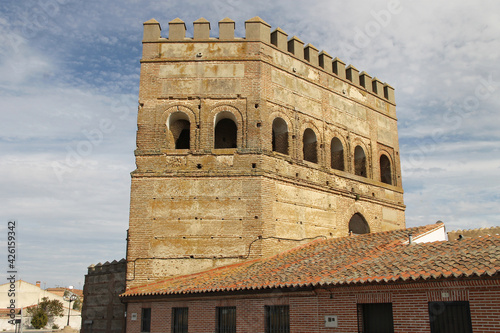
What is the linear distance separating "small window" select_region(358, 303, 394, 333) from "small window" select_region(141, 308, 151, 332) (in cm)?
712

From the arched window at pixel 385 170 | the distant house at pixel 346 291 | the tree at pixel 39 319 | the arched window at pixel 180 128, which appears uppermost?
the arched window at pixel 180 128

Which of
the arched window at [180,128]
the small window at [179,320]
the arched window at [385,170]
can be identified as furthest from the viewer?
the arched window at [385,170]

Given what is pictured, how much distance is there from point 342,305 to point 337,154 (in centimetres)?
968

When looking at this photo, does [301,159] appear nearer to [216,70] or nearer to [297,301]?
[216,70]

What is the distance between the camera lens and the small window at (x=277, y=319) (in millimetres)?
11594

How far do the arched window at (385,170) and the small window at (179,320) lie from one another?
11.8m

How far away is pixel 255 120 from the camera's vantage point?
16.7 metres

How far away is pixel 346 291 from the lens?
10656 mm

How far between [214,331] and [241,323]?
3.01 feet

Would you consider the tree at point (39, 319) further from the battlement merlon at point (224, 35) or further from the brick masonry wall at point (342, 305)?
the battlement merlon at point (224, 35)

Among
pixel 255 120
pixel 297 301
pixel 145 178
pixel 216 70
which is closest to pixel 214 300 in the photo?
pixel 297 301

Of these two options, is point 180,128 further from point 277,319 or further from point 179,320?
point 277,319

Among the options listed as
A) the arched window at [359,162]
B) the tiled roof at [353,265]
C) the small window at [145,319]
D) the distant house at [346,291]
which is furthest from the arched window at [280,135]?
the small window at [145,319]

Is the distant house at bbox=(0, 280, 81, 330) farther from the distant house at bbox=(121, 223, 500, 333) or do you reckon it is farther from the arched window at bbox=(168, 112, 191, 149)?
the distant house at bbox=(121, 223, 500, 333)
